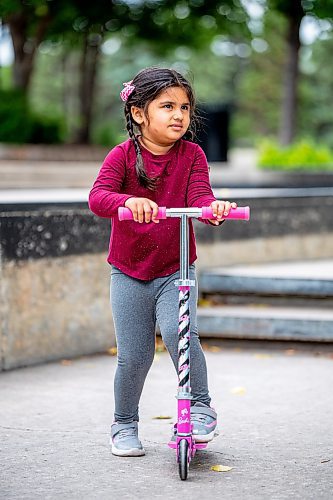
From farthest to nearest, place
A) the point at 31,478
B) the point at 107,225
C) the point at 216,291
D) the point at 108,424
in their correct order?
1. the point at 216,291
2. the point at 107,225
3. the point at 108,424
4. the point at 31,478

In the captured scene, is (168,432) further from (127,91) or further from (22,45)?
(22,45)

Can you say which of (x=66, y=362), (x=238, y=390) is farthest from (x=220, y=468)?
(x=66, y=362)

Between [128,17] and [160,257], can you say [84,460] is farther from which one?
Result: [128,17]

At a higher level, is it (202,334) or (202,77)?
(202,77)

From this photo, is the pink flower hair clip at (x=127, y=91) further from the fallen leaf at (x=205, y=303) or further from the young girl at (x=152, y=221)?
the fallen leaf at (x=205, y=303)

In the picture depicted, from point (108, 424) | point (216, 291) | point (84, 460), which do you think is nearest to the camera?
point (84, 460)

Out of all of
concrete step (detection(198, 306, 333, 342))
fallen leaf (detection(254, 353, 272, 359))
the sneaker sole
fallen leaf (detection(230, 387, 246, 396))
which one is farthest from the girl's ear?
concrete step (detection(198, 306, 333, 342))

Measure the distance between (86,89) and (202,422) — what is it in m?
29.8

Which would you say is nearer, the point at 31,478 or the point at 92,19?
the point at 31,478

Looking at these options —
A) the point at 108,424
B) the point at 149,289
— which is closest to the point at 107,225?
the point at 108,424

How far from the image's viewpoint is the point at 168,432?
5.03 meters

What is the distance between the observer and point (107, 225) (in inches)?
289

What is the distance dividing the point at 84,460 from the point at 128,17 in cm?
2658

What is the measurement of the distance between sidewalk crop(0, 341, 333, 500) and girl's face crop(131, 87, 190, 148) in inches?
54.2
